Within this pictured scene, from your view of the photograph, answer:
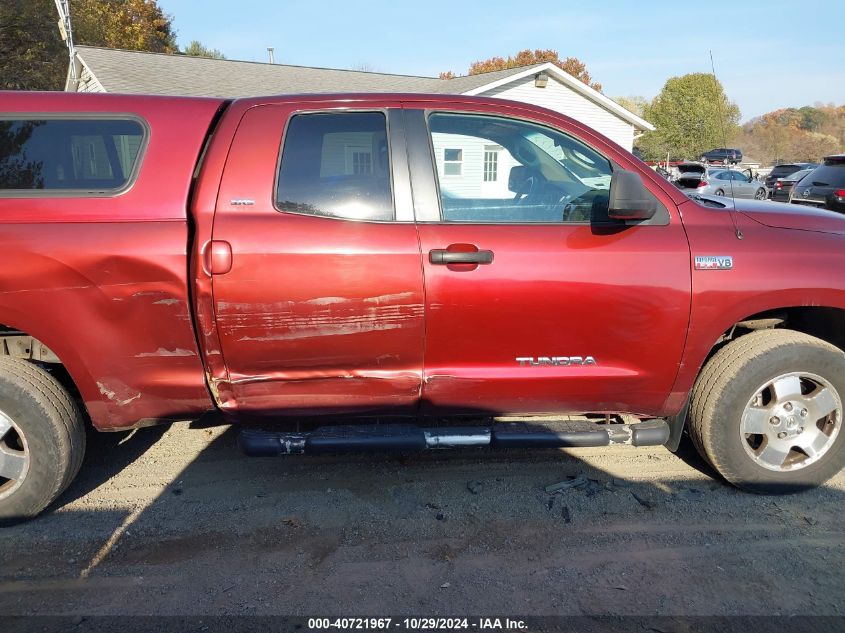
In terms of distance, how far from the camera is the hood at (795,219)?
10.1ft

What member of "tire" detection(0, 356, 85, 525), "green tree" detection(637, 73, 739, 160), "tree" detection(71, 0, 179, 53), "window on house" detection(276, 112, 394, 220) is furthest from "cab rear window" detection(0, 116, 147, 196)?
"tree" detection(71, 0, 179, 53)

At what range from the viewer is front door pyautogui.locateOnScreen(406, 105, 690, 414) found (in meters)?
2.82

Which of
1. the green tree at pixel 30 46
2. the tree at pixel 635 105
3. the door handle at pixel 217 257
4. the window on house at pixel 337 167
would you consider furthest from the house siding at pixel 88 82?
the tree at pixel 635 105

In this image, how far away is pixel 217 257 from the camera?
2.71 metres

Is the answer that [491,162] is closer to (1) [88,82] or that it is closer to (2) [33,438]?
(2) [33,438]

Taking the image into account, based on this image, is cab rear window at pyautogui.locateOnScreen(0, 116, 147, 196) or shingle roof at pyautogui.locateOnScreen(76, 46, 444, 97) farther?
shingle roof at pyautogui.locateOnScreen(76, 46, 444, 97)

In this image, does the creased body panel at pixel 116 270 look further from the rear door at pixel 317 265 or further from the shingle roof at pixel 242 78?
the shingle roof at pixel 242 78

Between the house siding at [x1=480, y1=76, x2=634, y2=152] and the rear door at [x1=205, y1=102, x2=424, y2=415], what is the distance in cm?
1883

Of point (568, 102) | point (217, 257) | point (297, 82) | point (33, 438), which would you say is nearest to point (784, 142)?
point (568, 102)

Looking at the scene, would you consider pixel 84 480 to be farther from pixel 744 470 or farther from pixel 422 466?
pixel 744 470

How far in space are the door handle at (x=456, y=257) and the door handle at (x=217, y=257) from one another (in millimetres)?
912

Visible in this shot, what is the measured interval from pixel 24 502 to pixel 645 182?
11.3ft

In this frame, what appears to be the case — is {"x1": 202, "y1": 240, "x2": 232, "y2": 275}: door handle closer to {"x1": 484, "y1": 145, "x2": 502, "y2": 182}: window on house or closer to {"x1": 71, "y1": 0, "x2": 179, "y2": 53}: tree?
{"x1": 484, "y1": 145, "x2": 502, "y2": 182}: window on house

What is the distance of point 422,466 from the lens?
3561 millimetres
